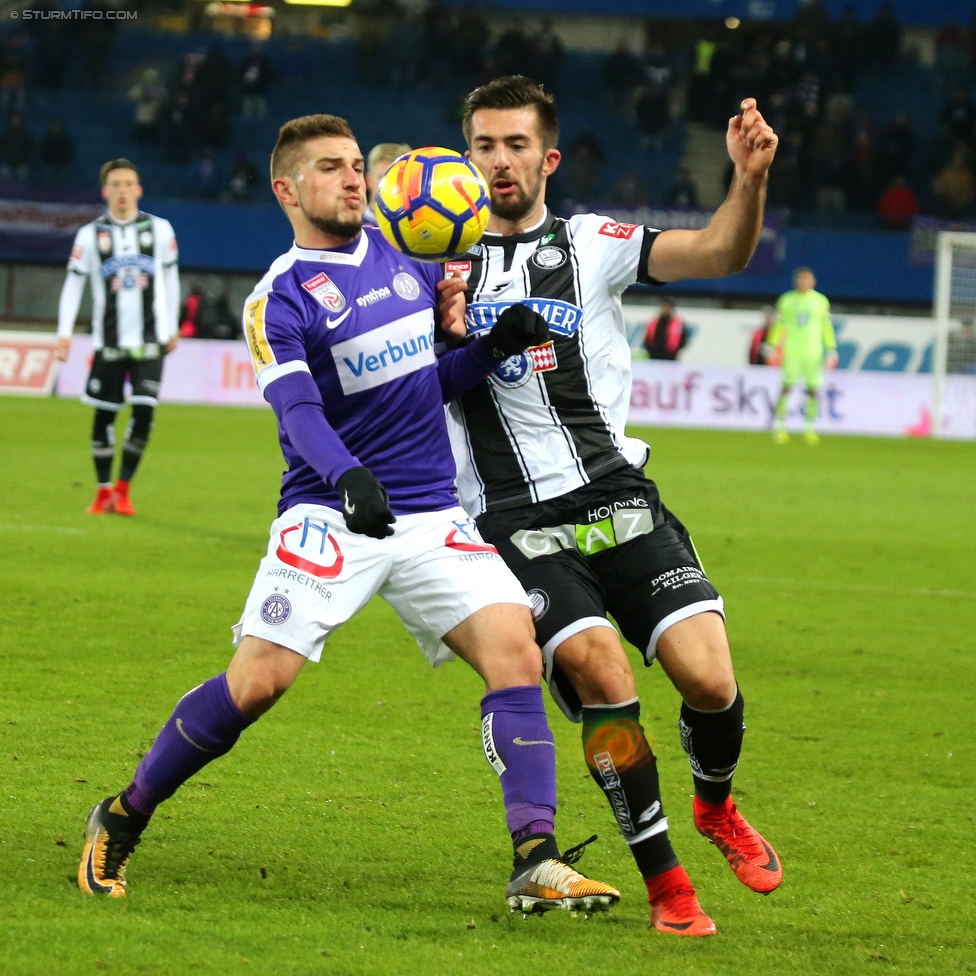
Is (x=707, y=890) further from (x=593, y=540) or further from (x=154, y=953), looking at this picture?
(x=154, y=953)

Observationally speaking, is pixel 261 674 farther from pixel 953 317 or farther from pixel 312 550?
pixel 953 317

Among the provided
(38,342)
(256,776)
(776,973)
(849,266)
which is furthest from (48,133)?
(776,973)

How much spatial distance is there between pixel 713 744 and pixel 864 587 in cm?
545

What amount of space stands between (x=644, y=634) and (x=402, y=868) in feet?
2.97

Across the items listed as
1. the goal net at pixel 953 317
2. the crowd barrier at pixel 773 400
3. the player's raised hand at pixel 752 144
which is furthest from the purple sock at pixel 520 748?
the goal net at pixel 953 317

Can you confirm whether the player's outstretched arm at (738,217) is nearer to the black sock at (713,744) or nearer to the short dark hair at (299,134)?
the short dark hair at (299,134)

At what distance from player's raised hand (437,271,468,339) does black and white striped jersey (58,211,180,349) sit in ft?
24.0

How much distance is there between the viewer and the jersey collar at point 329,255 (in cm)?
403

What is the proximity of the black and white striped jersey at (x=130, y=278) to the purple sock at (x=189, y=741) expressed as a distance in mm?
7655

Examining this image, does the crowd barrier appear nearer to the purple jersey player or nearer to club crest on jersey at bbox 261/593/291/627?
the purple jersey player

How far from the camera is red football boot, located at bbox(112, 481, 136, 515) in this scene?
11.2m

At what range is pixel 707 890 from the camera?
4.08 metres

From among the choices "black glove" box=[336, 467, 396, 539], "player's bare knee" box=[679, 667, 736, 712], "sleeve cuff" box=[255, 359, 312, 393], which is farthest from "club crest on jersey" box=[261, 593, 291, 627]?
"player's bare knee" box=[679, 667, 736, 712]

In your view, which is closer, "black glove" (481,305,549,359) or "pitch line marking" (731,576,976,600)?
"black glove" (481,305,549,359)
